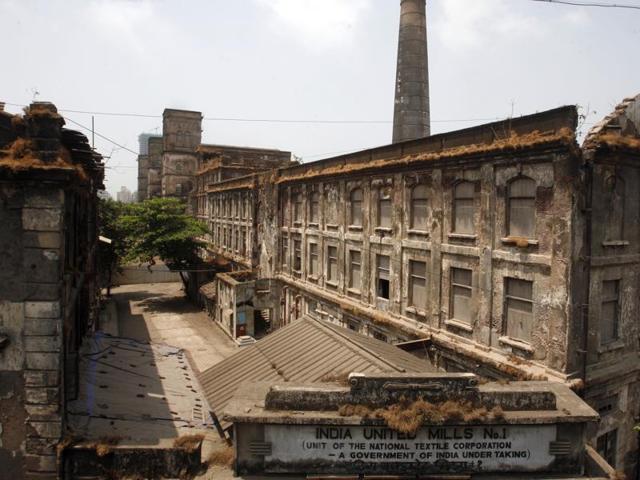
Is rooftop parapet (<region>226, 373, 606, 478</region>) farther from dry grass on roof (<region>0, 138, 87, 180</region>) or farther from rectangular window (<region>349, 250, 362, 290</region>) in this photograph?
rectangular window (<region>349, 250, 362, 290</region>)

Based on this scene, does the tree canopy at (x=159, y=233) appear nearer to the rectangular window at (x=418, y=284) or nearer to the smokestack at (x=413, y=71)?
the smokestack at (x=413, y=71)

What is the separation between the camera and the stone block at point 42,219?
8523mm

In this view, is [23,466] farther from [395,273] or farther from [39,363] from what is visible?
[395,273]

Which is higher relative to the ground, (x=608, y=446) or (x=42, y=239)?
(x=42, y=239)

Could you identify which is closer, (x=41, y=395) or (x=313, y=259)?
(x=41, y=395)

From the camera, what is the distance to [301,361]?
34.4 feet

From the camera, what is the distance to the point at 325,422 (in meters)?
7.57

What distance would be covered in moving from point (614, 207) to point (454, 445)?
906cm

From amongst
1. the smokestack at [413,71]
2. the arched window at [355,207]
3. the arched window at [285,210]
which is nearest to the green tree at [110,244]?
the arched window at [285,210]

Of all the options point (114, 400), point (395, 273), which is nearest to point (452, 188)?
point (395, 273)

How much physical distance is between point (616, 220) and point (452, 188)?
15.5 feet

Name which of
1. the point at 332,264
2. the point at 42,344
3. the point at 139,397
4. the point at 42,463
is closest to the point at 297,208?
the point at 332,264

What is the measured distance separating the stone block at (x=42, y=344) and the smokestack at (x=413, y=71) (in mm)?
24004

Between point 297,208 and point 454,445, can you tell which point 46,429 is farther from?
point 297,208
